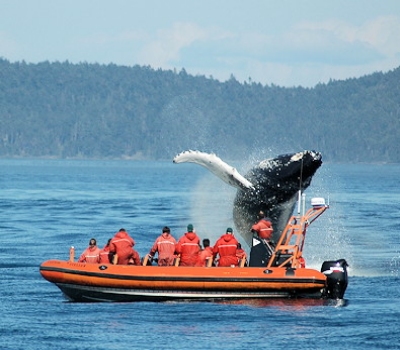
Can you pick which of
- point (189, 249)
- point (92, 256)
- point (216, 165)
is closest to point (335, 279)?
point (189, 249)

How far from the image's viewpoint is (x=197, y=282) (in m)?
21.4

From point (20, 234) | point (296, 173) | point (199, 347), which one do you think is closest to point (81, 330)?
point (199, 347)

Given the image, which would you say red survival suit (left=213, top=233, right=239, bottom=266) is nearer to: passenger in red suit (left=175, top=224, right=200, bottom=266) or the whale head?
passenger in red suit (left=175, top=224, right=200, bottom=266)

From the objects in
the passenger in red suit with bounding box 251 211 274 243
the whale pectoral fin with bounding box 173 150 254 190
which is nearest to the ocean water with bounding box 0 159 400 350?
the passenger in red suit with bounding box 251 211 274 243

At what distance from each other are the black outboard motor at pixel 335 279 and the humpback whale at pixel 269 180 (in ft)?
8.87

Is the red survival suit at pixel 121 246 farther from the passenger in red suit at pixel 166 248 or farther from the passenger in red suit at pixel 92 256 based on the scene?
the passenger in red suit at pixel 166 248

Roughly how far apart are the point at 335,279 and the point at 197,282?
105 inches

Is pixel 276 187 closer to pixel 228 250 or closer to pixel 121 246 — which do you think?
pixel 228 250

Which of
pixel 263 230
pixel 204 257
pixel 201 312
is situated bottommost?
pixel 201 312

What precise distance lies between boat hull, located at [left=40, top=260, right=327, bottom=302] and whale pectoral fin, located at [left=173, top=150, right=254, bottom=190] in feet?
11.6

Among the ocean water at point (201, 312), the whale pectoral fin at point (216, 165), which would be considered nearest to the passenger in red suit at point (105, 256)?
the ocean water at point (201, 312)

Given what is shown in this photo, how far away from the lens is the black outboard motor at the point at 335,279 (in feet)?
71.5

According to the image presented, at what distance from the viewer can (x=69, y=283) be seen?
22016 millimetres

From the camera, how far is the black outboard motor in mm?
21797
